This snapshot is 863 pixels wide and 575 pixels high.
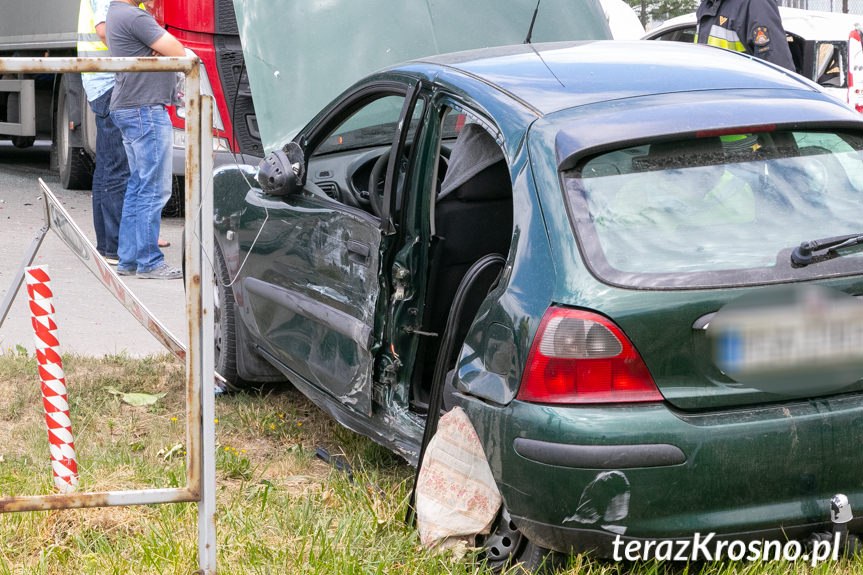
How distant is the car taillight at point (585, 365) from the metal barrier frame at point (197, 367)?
869 millimetres

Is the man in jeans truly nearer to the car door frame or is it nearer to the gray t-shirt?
the gray t-shirt

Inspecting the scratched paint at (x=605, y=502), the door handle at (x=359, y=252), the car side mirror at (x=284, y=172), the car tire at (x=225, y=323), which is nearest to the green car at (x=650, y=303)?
the scratched paint at (x=605, y=502)

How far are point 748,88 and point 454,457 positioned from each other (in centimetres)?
141

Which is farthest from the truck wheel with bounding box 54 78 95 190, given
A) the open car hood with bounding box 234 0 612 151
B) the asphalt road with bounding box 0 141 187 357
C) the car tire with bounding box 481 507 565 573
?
the car tire with bounding box 481 507 565 573

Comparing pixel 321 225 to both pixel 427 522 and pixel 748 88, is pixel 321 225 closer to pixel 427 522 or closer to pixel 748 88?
pixel 427 522

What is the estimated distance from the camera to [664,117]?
295 centimetres

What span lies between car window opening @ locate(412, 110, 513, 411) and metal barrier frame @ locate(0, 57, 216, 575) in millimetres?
904

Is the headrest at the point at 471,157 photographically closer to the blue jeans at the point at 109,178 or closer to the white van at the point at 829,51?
the blue jeans at the point at 109,178

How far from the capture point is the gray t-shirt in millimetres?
6863

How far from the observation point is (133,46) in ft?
22.8

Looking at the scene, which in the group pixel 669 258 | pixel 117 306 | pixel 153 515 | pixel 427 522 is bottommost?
pixel 117 306

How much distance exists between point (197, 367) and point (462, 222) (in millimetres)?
1157

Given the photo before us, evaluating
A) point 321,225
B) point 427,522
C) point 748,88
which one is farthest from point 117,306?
point 748,88

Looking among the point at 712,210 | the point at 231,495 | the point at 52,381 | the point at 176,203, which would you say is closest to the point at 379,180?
the point at 231,495
